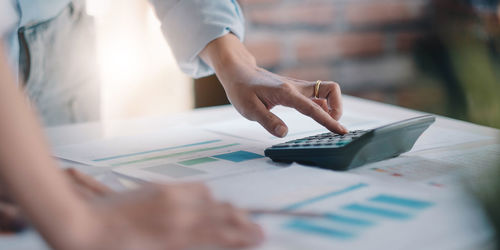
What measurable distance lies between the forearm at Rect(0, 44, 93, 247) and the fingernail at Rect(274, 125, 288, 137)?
0.37m

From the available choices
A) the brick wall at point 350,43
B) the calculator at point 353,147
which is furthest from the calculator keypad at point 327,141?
the brick wall at point 350,43

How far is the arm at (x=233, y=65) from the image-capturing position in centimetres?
69

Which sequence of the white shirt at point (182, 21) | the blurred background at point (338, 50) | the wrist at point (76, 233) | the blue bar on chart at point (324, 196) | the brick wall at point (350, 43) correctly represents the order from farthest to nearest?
the brick wall at point (350, 43), the blurred background at point (338, 50), the white shirt at point (182, 21), the blue bar on chart at point (324, 196), the wrist at point (76, 233)

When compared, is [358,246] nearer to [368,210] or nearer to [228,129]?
[368,210]

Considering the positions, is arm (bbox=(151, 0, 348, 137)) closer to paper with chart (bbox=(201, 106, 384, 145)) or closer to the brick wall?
paper with chart (bbox=(201, 106, 384, 145))

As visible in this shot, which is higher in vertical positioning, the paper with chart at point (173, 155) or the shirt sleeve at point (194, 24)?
the shirt sleeve at point (194, 24)

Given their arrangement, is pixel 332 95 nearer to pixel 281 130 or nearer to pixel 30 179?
pixel 281 130

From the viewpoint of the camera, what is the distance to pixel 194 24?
0.81 m

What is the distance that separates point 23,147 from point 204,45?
0.50m

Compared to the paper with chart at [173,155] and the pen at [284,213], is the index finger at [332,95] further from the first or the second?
the pen at [284,213]

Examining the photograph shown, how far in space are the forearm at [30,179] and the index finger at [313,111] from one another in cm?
37

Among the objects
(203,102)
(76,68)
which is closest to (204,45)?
(76,68)

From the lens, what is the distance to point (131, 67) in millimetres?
1473

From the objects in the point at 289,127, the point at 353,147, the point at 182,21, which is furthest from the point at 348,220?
the point at 182,21
